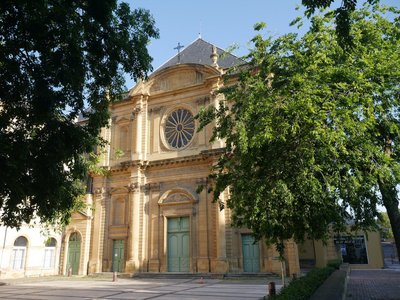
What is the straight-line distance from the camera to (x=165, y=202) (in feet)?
81.8

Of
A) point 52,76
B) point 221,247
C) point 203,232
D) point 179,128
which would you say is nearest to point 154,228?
point 203,232

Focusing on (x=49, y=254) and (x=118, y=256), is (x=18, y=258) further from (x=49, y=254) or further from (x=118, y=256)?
(x=118, y=256)

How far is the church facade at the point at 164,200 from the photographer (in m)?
22.4

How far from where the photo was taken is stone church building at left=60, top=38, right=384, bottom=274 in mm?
22422

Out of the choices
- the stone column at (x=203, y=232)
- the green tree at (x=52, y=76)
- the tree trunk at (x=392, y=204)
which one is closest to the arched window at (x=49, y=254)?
the stone column at (x=203, y=232)

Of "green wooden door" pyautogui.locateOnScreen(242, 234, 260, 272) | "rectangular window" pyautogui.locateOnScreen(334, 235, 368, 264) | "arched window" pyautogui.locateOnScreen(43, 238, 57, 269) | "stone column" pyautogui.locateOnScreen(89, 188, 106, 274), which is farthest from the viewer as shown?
"rectangular window" pyautogui.locateOnScreen(334, 235, 368, 264)

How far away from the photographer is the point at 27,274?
982 inches

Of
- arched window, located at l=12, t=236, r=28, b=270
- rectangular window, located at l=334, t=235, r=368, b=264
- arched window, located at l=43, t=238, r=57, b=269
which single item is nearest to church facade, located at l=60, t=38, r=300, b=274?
arched window, located at l=43, t=238, r=57, b=269

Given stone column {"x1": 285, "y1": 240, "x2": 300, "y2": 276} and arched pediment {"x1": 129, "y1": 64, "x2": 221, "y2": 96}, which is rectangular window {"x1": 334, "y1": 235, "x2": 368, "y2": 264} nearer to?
stone column {"x1": 285, "y1": 240, "x2": 300, "y2": 276}

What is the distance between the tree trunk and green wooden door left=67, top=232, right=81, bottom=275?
75.4 ft

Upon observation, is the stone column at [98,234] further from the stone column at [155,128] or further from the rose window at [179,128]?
the rose window at [179,128]

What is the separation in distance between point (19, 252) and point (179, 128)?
14.5 m

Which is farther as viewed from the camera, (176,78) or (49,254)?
(176,78)

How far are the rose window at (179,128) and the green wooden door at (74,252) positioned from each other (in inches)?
413
